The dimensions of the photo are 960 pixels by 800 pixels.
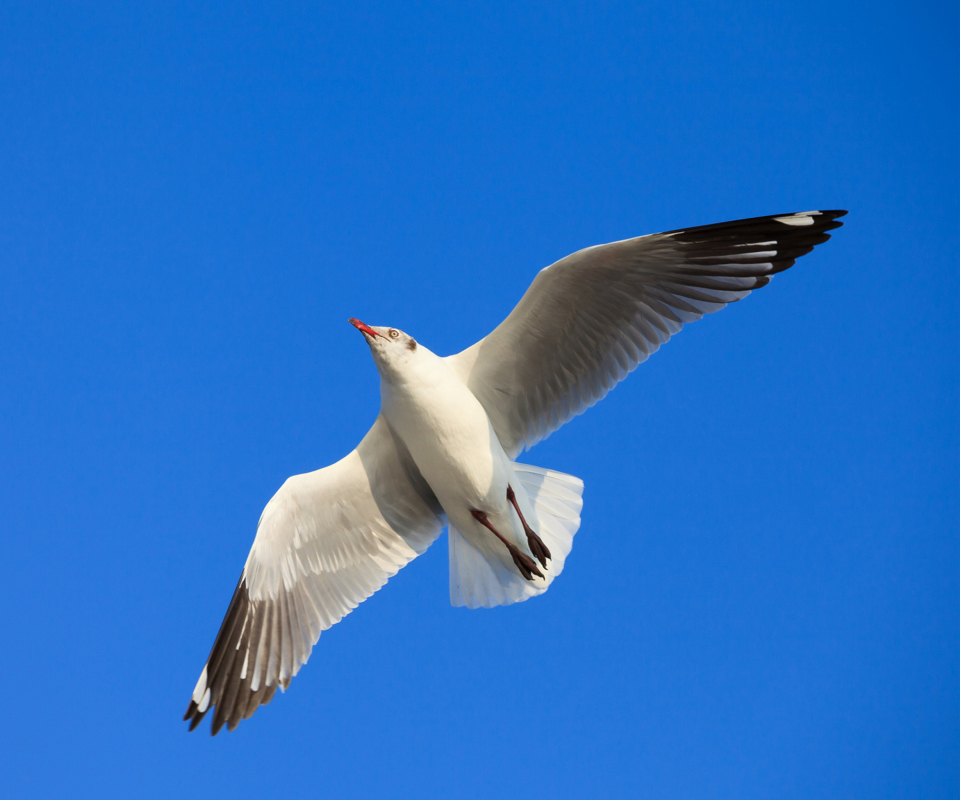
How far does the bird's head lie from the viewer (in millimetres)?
4406

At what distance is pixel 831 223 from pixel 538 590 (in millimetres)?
2526

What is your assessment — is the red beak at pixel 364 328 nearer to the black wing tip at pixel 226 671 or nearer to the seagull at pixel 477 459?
the seagull at pixel 477 459

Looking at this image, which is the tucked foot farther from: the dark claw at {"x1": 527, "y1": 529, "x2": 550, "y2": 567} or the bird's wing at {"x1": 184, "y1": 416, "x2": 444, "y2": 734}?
the bird's wing at {"x1": 184, "y1": 416, "x2": 444, "y2": 734}

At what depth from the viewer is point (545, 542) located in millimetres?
4871

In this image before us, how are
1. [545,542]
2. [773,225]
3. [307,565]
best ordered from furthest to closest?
1. [307,565]
2. [545,542]
3. [773,225]

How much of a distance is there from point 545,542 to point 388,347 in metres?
1.47

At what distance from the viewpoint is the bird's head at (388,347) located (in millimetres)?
4406

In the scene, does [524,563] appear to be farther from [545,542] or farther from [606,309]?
[606,309]

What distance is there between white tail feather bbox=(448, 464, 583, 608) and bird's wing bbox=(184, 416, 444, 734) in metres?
0.46

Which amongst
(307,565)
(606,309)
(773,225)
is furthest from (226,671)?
(773,225)

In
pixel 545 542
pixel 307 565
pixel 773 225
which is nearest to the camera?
pixel 773 225

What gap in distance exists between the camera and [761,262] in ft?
13.7

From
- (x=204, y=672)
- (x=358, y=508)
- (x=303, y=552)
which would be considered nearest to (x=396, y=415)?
(x=358, y=508)

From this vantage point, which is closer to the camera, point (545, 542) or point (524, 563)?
point (524, 563)
